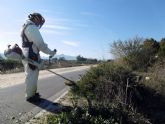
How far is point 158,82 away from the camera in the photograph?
526 inches

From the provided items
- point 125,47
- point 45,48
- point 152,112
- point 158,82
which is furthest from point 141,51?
point 45,48

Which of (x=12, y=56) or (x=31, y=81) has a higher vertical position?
(x=12, y=56)

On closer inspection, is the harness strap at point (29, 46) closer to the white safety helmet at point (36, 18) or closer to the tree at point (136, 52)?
the white safety helmet at point (36, 18)

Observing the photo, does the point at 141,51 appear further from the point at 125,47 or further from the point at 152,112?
the point at 152,112

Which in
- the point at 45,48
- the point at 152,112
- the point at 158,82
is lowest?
the point at 152,112

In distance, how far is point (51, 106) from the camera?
947 centimetres

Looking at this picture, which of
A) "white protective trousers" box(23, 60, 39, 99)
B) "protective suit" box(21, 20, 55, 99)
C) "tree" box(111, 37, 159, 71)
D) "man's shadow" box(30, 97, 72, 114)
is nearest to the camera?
"man's shadow" box(30, 97, 72, 114)

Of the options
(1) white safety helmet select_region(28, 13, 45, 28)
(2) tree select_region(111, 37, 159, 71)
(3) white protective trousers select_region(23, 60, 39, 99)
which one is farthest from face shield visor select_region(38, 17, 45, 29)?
(2) tree select_region(111, 37, 159, 71)

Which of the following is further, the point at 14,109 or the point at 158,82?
the point at 158,82

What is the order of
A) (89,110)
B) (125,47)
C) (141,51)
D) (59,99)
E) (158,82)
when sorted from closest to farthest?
(89,110) < (59,99) < (158,82) < (141,51) < (125,47)

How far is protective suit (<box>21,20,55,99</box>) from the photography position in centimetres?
945

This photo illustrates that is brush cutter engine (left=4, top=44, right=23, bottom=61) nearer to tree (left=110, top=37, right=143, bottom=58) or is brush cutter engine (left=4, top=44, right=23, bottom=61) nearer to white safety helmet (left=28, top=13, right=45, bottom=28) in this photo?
white safety helmet (left=28, top=13, right=45, bottom=28)

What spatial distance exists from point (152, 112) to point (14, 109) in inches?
175

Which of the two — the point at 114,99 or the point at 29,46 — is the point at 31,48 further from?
the point at 114,99
